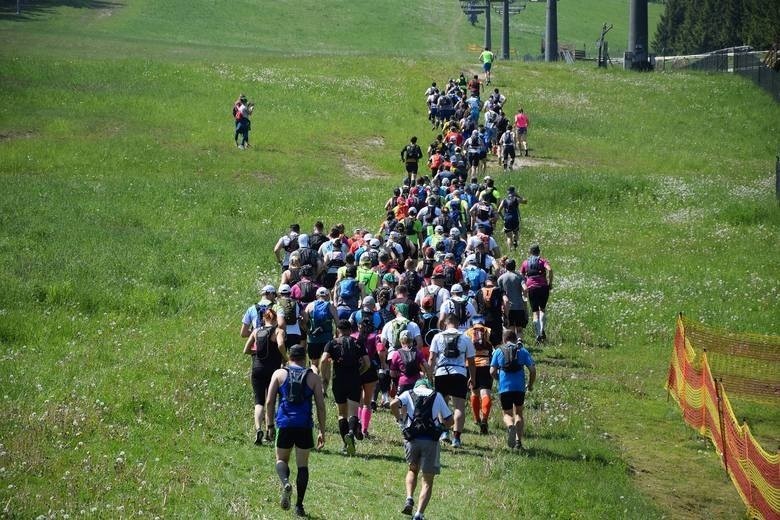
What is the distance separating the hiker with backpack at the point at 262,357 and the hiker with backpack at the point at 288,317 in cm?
60

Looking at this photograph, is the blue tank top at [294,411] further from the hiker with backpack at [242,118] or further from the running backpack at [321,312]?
the hiker with backpack at [242,118]

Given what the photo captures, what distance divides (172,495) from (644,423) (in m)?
9.16

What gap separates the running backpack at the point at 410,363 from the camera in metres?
16.4

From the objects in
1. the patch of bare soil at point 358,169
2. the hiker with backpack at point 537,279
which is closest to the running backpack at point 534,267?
the hiker with backpack at point 537,279

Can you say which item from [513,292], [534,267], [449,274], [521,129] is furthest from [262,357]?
[521,129]

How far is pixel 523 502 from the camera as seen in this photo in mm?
15234

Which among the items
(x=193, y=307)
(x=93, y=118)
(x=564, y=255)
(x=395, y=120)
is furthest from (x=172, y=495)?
(x=395, y=120)

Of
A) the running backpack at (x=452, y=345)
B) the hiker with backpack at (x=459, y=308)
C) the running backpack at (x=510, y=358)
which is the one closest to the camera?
the running backpack at (x=452, y=345)

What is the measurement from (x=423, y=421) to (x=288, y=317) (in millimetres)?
4357

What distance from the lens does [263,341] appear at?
1672 cm

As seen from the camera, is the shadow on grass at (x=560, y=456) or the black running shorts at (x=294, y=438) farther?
the shadow on grass at (x=560, y=456)

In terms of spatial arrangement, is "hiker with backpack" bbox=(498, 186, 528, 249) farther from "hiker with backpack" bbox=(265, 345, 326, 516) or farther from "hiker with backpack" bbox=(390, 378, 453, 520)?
"hiker with backpack" bbox=(265, 345, 326, 516)

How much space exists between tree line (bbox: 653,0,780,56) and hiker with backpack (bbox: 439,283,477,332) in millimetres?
94264

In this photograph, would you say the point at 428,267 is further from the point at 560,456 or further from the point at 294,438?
the point at 294,438
